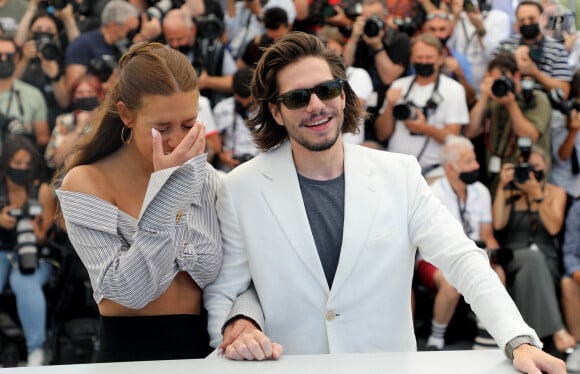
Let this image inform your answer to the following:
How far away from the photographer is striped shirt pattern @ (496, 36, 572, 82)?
17.4 feet

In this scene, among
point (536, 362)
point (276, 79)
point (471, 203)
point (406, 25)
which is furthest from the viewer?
point (406, 25)

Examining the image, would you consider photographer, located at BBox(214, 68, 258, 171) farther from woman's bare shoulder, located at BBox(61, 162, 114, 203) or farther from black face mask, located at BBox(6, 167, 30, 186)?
woman's bare shoulder, located at BBox(61, 162, 114, 203)

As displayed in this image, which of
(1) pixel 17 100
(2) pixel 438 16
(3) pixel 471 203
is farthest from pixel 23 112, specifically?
(3) pixel 471 203

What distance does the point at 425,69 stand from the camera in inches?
205

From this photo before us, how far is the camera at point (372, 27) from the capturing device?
527 cm

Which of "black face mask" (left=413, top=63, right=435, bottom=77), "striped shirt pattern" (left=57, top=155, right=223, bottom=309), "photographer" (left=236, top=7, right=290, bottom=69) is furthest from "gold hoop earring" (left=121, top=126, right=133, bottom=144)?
"black face mask" (left=413, top=63, right=435, bottom=77)

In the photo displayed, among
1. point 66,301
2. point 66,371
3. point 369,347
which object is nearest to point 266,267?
point 369,347

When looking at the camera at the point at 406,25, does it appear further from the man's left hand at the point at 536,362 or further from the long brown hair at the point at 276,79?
the man's left hand at the point at 536,362

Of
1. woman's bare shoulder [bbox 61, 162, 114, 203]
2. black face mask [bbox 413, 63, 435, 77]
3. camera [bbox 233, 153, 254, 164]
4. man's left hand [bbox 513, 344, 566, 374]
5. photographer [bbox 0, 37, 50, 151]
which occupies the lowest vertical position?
camera [bbox 233, 153, 254, 164]

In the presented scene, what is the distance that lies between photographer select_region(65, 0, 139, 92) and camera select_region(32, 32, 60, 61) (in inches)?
2.7

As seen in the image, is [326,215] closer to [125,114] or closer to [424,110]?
[125,114]

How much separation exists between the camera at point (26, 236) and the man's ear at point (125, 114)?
284 centimetres

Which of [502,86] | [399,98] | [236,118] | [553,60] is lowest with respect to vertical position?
[236,118]

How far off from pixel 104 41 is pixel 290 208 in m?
3.17
